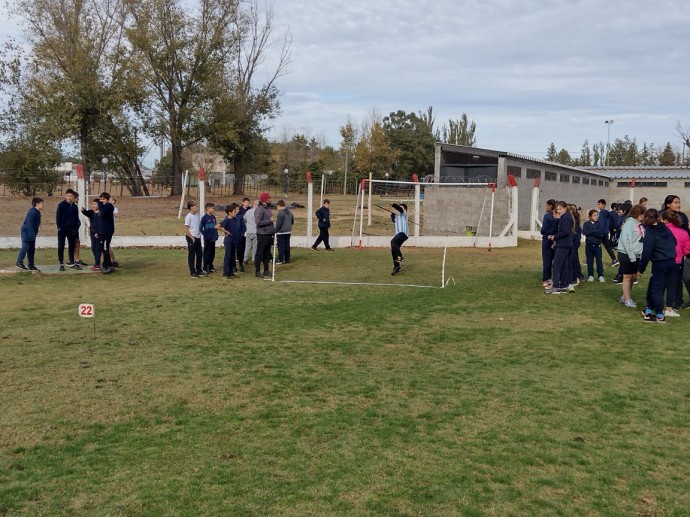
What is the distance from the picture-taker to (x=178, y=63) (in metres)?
37.7

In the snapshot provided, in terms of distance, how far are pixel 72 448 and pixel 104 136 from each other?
111ft

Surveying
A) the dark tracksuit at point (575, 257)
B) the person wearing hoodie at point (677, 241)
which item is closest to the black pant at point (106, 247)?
the dark tracksuit at point (575, 257)

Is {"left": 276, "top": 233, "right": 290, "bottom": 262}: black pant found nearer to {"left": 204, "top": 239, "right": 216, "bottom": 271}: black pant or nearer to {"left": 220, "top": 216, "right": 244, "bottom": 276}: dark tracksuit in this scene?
{"left": 220, "top": 216, "right": 244, "bottom": 276}: dark tracksuit

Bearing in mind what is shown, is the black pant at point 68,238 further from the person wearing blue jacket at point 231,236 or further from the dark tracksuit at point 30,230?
the person wearing blue jacket at point 231,236

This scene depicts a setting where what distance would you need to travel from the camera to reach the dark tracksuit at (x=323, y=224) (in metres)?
18.6

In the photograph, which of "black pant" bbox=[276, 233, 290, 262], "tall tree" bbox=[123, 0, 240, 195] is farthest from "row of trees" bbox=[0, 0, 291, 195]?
"black pant" bbox=[276, 233, 290, 262]

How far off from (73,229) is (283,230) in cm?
483

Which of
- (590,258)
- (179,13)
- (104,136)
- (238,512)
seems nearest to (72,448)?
(238,512)

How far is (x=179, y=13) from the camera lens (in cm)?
3794

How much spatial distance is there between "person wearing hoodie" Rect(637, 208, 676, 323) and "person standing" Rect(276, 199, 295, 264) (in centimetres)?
875

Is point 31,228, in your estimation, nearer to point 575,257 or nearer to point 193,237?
point 193,237

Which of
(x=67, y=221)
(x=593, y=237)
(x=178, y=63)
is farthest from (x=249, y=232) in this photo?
(x=178, y=63)

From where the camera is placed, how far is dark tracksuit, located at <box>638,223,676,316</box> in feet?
29.9

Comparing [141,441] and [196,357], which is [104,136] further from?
[141,441]
